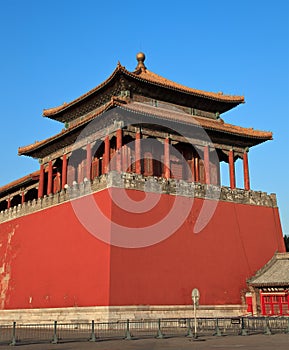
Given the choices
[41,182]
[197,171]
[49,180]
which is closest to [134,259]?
[197,171]

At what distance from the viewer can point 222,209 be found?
859 inches

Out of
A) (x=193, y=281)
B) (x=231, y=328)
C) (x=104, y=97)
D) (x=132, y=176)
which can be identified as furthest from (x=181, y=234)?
(x=104, y=97)

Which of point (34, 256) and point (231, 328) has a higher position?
point (34, 256)

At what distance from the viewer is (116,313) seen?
17.2 metres

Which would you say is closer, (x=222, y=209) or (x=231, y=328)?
(x=231, y=328)

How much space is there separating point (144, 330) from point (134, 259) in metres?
2.78

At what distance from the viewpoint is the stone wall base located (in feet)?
56.7

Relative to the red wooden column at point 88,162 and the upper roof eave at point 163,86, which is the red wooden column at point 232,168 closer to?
the upper roof eave at point 163,86

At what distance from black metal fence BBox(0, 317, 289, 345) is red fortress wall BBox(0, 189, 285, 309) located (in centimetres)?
97

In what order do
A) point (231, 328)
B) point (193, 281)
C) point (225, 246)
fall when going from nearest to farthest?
point (231, 328) < point (193, 281) < point (225, 246)

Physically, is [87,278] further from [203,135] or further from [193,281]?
[203,135]

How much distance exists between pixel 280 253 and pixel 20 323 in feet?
39.4

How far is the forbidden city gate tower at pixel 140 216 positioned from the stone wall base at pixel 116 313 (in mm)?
55

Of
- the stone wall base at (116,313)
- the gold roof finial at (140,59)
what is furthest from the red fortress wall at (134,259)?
the gold roof finial at (140,59)
